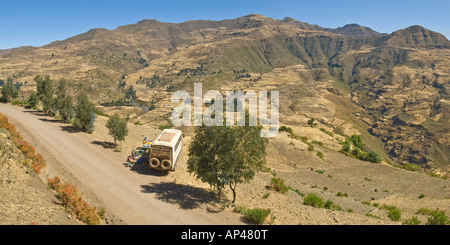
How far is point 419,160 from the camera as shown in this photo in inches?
5428

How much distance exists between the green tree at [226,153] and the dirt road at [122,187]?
242 cm

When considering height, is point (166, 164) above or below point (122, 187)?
above

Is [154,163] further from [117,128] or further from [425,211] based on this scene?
[425,211]

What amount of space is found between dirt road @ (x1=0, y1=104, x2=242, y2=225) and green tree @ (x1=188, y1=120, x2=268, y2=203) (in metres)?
2.42

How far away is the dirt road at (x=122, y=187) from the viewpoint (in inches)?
631

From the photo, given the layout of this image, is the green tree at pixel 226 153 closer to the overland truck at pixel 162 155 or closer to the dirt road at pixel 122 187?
the dirt road at pixel 122 187

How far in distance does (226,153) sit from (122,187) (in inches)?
345

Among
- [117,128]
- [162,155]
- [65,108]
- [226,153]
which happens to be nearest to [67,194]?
[162,155]

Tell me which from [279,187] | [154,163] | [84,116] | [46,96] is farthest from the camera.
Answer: [46,96]

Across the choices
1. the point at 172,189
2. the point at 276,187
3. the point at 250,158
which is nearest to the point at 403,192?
the point at 276,187

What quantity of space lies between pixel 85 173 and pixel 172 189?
24.4 ft

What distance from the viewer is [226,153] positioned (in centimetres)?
1775
